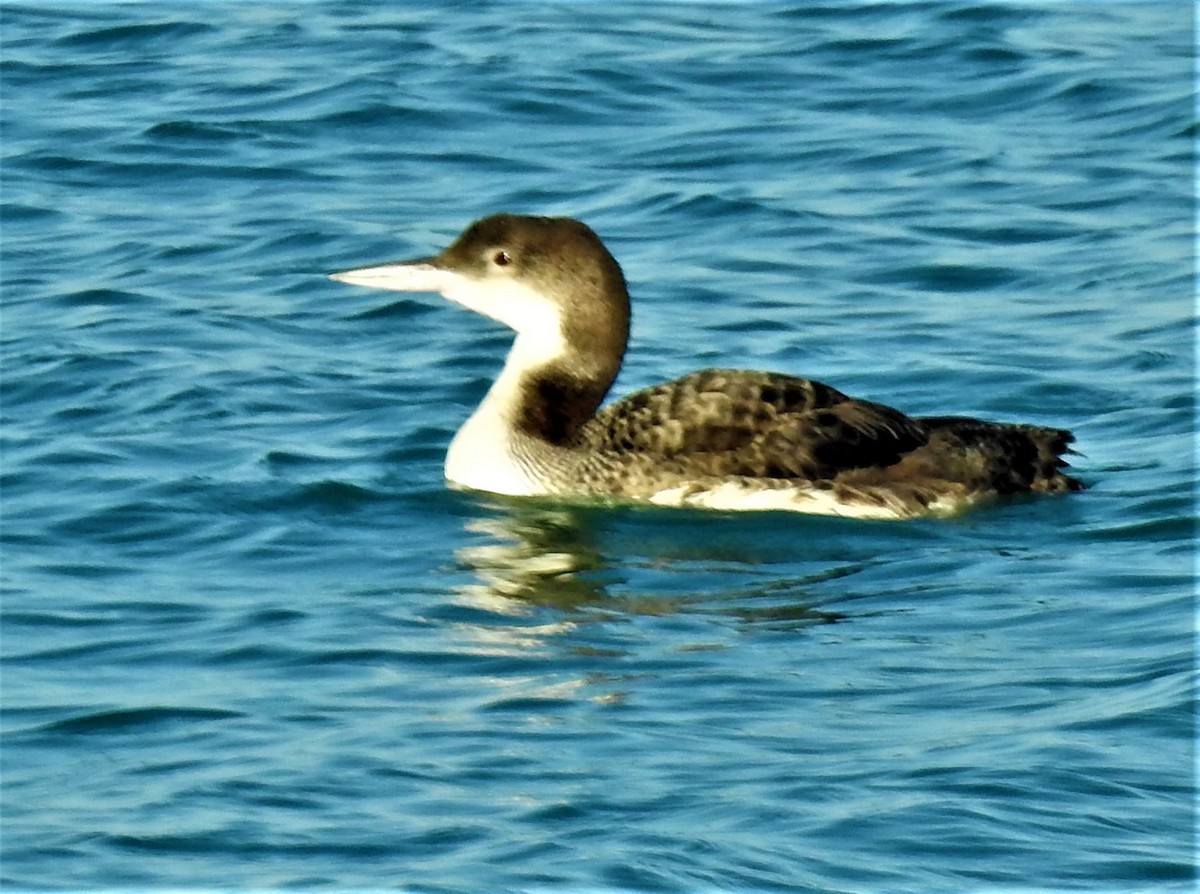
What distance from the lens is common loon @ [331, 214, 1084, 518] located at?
361 inches

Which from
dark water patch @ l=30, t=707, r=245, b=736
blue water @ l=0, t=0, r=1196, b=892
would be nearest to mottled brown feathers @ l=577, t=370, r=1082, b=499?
blue water @ l=0, t=0, r=1196, b=892

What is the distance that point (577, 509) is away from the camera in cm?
934

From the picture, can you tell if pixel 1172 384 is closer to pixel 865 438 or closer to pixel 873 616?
pixel 865 438

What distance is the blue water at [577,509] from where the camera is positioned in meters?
6.33

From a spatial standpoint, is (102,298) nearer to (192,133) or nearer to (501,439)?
(192,133)

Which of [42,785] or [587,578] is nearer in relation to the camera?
[42,785]

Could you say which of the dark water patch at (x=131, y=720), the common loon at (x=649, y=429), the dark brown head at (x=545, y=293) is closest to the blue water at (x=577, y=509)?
the dark water patch at (x=131, y=720)

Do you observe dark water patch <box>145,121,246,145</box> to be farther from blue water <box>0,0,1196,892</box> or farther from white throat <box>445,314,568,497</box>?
white throat <box>445,314,568,497</box>

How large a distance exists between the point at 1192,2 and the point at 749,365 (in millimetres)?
6324

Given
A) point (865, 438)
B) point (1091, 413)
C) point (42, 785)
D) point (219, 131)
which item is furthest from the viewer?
point (219, 131)

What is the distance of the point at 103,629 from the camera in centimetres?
785

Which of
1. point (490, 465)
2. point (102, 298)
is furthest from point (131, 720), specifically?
point (102, 298)

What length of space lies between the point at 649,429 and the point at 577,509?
364 mm

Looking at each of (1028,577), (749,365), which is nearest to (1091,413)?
(749,365)
